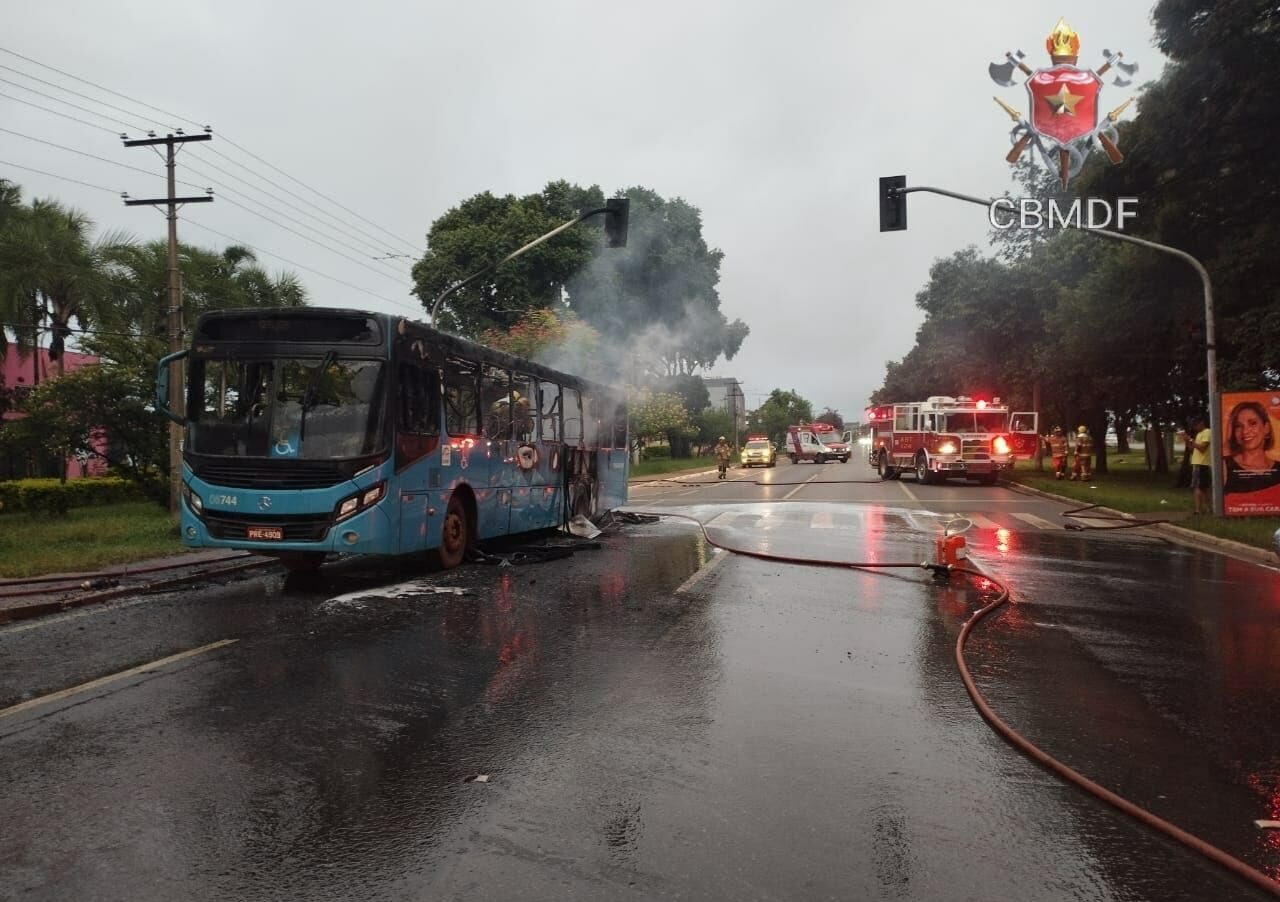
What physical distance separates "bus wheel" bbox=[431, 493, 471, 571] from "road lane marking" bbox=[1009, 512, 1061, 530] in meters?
11.0

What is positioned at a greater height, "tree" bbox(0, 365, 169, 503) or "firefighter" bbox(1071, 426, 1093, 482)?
"tree" bbox(0, 365, 169, 503)

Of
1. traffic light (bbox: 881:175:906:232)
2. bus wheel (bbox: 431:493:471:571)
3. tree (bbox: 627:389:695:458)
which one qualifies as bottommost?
bus wheel (bbox: 431:493:471:571)

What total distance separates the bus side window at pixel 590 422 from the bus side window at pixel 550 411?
1.36m

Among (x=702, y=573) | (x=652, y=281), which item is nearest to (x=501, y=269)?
(x=652, y=281)

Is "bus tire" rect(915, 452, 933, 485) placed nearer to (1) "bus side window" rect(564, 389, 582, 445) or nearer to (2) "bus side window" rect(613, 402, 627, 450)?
(2) "bus side window" rect(613, 402, 627, 450)

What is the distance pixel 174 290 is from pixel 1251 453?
21.6m

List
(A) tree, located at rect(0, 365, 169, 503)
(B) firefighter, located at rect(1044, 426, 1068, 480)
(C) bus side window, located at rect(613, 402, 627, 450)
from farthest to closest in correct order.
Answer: (B) firefighter, located at rect(1044, 426, 1068, 480) → (A) tree, located at rect(0, 365, 169, 503) → (C) bus side window, located at rect(613, 402, 627, 450)

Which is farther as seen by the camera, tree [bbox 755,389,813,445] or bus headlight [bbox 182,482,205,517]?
tree [bbox 755,389,813,445]

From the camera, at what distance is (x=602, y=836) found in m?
3.70

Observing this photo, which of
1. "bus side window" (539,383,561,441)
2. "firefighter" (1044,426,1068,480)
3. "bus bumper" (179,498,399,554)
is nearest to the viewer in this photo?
"bus bumper" (179,498,399,554)

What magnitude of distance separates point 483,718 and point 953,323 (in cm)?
4188

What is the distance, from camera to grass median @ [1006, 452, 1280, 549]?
1527cm

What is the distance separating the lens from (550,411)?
15.1 metres

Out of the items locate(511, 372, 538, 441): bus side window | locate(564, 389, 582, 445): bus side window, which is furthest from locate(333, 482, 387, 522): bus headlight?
locate(564, 389, 582, 445): bus side window
